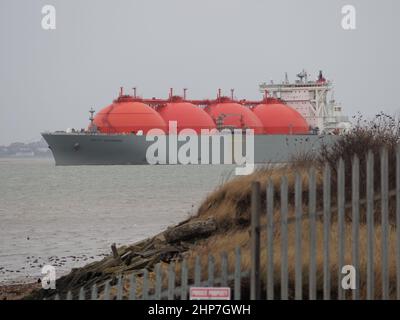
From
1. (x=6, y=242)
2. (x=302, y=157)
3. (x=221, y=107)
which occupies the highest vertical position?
(x=221, y=107)

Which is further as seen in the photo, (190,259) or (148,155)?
(148,155)

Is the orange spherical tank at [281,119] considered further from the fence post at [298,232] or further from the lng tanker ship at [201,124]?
the fence post at [298,232]

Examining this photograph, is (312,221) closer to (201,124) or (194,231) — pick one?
(194,231)

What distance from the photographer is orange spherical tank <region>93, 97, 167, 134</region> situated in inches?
3460

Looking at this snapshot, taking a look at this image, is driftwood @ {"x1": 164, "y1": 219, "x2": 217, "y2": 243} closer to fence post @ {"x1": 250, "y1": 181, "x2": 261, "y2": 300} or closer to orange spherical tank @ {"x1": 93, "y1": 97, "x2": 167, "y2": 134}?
fence post @ {"x1": 250, "y1": 181, "x2": 261, "y2": 300}

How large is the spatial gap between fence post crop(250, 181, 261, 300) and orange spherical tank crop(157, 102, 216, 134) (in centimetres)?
8360

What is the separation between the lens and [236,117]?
94438 millimetres

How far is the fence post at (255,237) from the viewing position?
538 centimetres

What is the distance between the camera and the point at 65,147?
3187 inches

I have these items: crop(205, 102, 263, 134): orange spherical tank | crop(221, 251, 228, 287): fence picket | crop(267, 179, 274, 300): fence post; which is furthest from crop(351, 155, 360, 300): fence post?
crop(205, 102, 263, 134): orange spherical tank
